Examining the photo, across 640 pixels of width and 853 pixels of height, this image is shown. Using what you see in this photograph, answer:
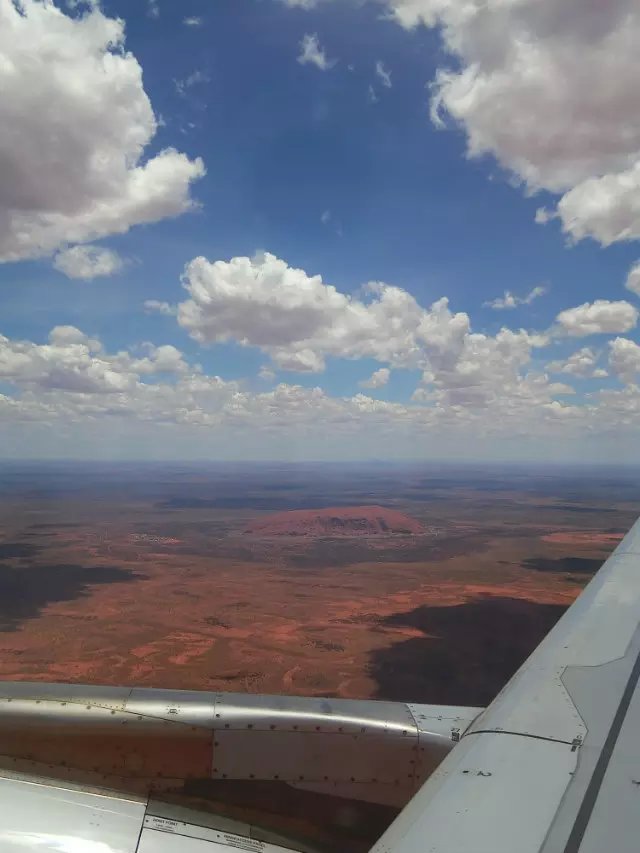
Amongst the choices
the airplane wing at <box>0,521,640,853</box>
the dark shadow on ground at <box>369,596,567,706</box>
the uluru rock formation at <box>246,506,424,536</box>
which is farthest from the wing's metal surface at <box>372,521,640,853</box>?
the uluru rock formation at <box>246,506,424,536</box>

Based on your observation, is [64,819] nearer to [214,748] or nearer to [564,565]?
[214,748]

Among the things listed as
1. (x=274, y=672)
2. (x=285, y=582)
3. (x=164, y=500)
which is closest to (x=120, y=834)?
(x=274, y=672)

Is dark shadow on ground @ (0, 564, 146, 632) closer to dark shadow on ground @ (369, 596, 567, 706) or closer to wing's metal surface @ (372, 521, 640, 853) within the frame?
dark shadow on ground @ (369, 596, 567, 706)

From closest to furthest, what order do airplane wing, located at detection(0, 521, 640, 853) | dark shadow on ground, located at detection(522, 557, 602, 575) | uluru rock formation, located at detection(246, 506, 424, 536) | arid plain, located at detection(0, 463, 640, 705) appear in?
airplane wing, located at detection(0, 521, 640, 853)
arid plain, located at detection(0, 463, 640, 705)
dark shadow on ground, located at detection(522, 557, 602, 575)
uluru rock formation, located at detection(246, 506, 424, 536)

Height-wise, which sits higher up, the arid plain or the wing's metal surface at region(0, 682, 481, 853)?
the wing's metal surface at region(0, 682, 481, 853)

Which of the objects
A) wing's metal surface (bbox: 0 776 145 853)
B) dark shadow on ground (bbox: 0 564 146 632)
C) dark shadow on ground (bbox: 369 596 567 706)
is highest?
wing's metal surface (bbox: 0 776 145 853)

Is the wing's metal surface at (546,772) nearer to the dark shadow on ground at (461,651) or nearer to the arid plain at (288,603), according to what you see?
the dark shadow on ground at (461,651)
